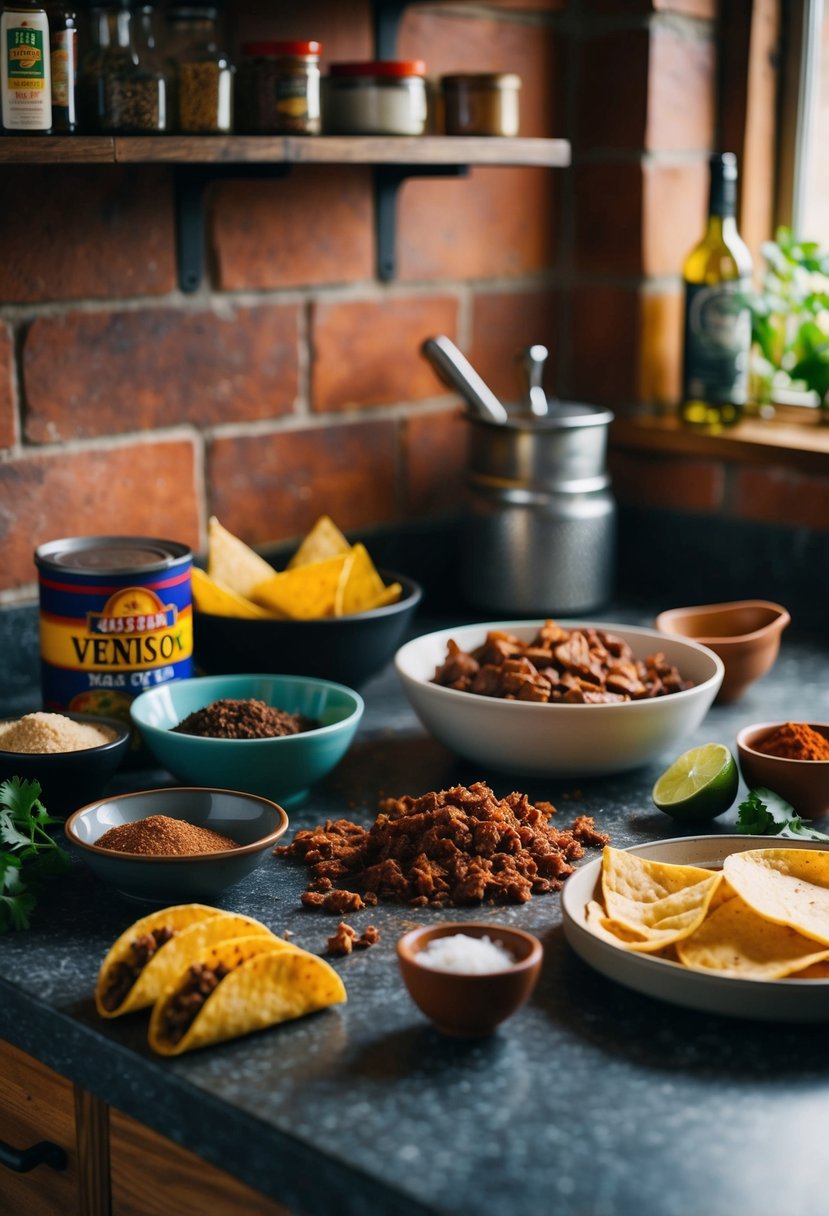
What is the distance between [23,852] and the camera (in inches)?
44.8

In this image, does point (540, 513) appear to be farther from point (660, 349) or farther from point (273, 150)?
point (273, 150)

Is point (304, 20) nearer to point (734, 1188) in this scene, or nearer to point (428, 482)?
point (428, 482)

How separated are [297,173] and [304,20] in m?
0.17

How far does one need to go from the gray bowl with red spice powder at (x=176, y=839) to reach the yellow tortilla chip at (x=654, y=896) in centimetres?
24

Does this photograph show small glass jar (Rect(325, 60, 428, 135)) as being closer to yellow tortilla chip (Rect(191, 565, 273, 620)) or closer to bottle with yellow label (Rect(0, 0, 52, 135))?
bottle with yellow label (Rect(0, 0, 52, 135))

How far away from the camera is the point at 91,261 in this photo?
1571mm

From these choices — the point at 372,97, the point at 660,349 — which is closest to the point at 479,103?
the point at 372,97

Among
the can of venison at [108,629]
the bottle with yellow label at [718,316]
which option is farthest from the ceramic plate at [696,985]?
the bottle with yellow label at [718,316]

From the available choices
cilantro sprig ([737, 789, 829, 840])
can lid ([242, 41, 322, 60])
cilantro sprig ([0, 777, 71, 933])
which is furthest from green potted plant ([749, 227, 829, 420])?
cilantro sprig ([0, 777, 71, 933])

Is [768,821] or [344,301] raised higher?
[344,301]

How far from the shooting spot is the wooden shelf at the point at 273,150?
124cm

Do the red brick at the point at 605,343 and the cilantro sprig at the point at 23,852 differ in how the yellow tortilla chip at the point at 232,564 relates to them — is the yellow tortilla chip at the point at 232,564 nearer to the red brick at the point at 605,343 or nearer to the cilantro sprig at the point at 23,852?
the cilantro sprig at the point at 23,852

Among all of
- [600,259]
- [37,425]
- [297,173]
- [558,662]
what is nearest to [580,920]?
[558,662]

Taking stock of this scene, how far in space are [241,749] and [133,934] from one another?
0.99 ft
